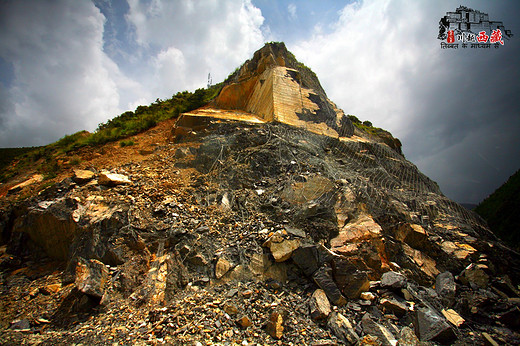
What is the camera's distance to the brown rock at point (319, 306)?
312cm

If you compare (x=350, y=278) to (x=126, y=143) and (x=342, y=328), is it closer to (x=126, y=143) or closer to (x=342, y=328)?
(x=342, y=328)

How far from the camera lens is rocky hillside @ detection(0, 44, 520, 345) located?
2.97 m

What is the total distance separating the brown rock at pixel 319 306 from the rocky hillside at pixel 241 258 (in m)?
0.02

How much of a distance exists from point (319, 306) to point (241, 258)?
1.58m

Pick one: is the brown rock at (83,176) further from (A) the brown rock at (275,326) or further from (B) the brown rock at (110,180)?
(A) the brown rock at (275,326)

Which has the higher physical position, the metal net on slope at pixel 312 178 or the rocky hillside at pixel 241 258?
the metal net on slope at pixel 312 178

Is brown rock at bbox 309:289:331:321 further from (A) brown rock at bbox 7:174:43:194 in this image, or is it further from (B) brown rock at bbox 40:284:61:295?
(A) brown rock at bbox 7:174:43:194

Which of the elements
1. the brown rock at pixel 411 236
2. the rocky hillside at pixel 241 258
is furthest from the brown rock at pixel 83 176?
the brown rock at pixel 411 236

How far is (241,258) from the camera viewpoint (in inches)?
155

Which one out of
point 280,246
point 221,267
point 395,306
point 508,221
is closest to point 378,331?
point 395,306

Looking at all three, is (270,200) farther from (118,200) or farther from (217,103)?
(217,103)

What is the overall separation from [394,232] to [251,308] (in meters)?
4.19

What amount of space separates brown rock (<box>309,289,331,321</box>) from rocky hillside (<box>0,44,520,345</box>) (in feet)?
0.07

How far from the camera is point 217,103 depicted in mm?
12188
